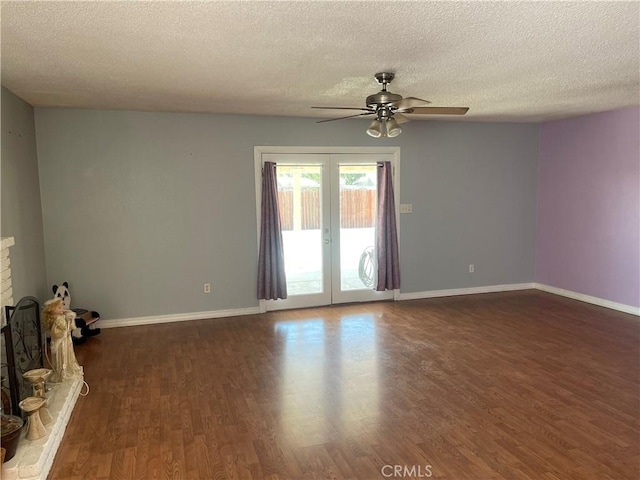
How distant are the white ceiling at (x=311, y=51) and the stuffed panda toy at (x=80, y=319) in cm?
190

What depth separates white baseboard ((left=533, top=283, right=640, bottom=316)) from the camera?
17.8 feet

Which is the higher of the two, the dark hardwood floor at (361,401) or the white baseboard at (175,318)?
the white baseboard at (175,318)

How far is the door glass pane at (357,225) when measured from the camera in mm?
5867

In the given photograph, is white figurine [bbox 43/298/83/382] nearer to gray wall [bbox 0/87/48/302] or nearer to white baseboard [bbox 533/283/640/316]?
gray wall [bbox 0/87/48/302]

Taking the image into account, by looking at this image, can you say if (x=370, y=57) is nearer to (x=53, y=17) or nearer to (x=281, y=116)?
(x=53, y=17)

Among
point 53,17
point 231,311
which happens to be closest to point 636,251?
point 231,311

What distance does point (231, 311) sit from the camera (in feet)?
18.1

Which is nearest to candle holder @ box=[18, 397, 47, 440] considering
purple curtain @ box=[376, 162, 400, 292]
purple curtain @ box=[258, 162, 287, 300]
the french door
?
purple curtain @ box=[258, 162, 287, 300]

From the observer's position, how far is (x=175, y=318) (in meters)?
5.33

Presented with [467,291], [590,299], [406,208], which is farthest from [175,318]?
[590,299]

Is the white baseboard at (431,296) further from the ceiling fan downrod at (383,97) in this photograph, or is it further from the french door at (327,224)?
the ceiling fan downrod at (383,97)

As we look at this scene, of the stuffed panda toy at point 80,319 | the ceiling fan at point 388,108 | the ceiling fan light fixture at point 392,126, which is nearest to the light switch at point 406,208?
the ceiling fan at point 388,108

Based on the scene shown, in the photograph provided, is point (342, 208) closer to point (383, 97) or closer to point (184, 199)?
point (184, 199)

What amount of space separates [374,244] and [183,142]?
8.94ft
